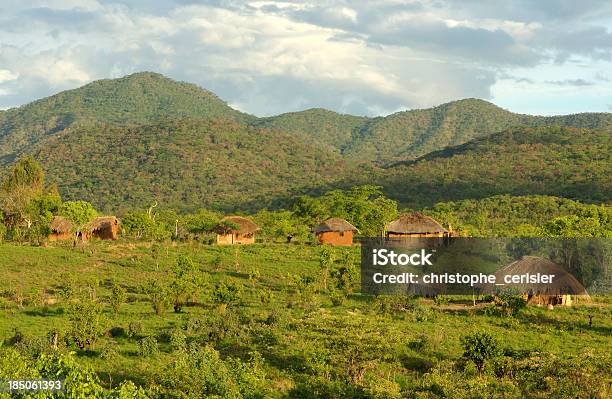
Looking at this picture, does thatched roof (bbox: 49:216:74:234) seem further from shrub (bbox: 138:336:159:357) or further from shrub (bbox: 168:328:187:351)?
shrub (bbox: 138:336:159:357)

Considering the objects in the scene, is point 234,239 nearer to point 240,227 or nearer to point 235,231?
point 235,231

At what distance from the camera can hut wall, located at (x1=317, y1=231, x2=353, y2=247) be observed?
50812 mm

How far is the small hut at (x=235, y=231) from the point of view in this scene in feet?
166

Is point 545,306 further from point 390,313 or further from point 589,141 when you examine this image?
point 589,141

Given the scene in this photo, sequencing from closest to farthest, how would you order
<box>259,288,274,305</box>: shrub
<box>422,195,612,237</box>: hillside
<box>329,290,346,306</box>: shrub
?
<box>259,288,274,305</box>: shrub
<box>329,290,346,306</box>: shrub
<box>422,195,612,237</box>: hillside

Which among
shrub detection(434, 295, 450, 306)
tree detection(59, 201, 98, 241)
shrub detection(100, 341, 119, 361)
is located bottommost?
shrub detection(100, 341, 119, 361)

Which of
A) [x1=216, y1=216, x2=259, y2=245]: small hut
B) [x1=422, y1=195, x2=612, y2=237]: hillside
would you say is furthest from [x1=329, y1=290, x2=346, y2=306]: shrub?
[x1=422, y1=195, x2=612, y2=237]: hillside

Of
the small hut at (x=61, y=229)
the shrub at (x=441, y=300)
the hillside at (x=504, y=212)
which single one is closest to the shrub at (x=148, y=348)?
the shrub at (x=441, y=300)

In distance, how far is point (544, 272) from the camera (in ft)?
100

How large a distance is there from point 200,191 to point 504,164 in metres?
54.9

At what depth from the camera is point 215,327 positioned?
23641mm

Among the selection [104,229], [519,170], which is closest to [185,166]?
[519,170]

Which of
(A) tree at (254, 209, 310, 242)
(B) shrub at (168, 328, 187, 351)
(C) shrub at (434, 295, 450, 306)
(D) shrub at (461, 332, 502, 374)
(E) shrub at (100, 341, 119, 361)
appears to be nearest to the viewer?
(D) shrub at (461, 332, 502, 374)

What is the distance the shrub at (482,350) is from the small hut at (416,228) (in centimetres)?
2887
